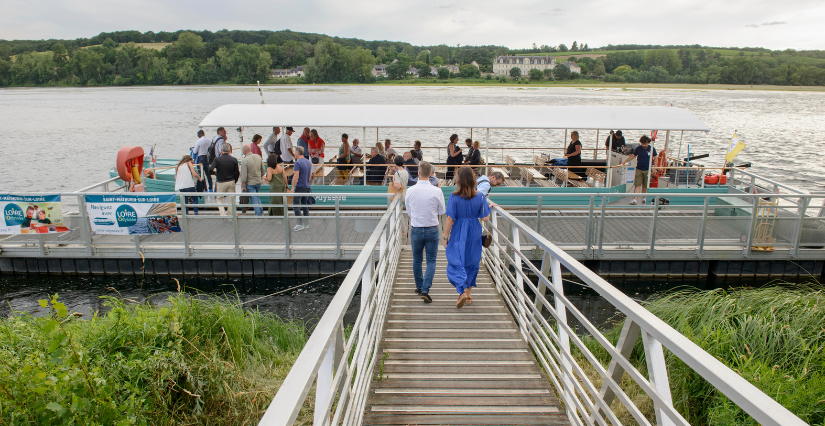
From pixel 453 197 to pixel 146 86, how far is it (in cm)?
11478

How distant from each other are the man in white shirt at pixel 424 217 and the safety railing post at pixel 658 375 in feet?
10.5

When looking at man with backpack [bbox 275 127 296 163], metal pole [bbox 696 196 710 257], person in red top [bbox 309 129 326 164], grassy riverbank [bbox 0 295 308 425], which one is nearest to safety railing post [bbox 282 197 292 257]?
grassy riverbank [bbox 0 295 308 425]

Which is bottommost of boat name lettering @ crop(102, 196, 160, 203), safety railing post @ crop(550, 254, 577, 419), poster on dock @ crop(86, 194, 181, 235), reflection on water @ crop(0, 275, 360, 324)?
reflection on water @ crop(0, 275, 360, 324)

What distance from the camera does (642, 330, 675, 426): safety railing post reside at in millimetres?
2260

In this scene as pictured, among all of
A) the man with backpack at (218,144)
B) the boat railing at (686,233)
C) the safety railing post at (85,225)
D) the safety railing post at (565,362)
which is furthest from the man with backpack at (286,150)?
the safety railing post at (565,362)

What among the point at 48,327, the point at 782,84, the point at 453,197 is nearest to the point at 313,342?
the point at 48,327

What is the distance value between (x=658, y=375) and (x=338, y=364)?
153 cm

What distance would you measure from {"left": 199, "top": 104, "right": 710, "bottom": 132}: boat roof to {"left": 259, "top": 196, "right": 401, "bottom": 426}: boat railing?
8.24 m

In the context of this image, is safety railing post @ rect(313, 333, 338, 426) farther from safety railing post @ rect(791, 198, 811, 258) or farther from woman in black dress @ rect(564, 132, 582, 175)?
woman in black dress @ rect(564, 132, 582, 175)

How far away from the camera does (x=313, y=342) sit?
7.57 ft

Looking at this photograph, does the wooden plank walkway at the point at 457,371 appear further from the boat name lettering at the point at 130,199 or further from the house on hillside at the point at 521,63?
the house on hillside at the point at 521,63

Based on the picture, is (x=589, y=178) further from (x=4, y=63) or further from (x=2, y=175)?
(x=4, y=63)

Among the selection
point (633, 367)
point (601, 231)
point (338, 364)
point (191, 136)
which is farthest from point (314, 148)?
point (191, 136)

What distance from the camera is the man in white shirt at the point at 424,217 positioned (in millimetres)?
5516
